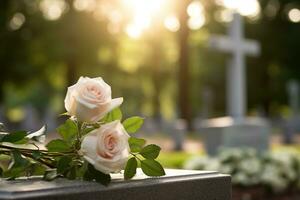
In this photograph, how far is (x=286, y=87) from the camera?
45438 millimetres

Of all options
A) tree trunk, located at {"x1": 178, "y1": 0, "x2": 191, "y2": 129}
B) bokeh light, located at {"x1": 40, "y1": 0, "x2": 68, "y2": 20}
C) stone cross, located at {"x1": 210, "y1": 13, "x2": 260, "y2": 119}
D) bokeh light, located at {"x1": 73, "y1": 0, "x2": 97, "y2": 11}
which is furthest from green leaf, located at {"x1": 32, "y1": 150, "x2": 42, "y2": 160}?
bokeh light, located at {"x1": 40, "y1": 0, "x2": 68, "y2": 20}

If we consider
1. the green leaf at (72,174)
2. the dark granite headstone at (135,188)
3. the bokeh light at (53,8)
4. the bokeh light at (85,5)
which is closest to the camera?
the dark granite headstone at (135,188)

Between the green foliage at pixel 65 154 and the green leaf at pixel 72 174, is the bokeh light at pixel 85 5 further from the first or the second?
the green leaf at pixel 72 174

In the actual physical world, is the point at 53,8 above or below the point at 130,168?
above

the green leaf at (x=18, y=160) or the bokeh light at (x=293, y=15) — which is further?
the bokeh light at (x=293, y=15)

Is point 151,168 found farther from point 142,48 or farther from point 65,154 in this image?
point 142,48

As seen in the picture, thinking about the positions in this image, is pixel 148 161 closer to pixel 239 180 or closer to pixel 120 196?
pixel 120 196

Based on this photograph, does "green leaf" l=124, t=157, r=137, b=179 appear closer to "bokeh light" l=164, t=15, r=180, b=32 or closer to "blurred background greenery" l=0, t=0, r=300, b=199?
"blurred background greenery" l=0, t=0, r=300, b=199

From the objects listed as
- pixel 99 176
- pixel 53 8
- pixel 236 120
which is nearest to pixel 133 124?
pixel 99 176

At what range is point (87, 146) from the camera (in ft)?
8.63

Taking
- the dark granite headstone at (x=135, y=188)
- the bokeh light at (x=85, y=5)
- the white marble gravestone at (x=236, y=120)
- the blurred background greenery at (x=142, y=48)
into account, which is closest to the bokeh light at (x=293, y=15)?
the blurred background greenery at (x=142, y=48)

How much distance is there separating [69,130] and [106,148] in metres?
0.26

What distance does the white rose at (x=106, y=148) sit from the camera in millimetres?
2594

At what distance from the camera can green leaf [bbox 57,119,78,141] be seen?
2805 mm
